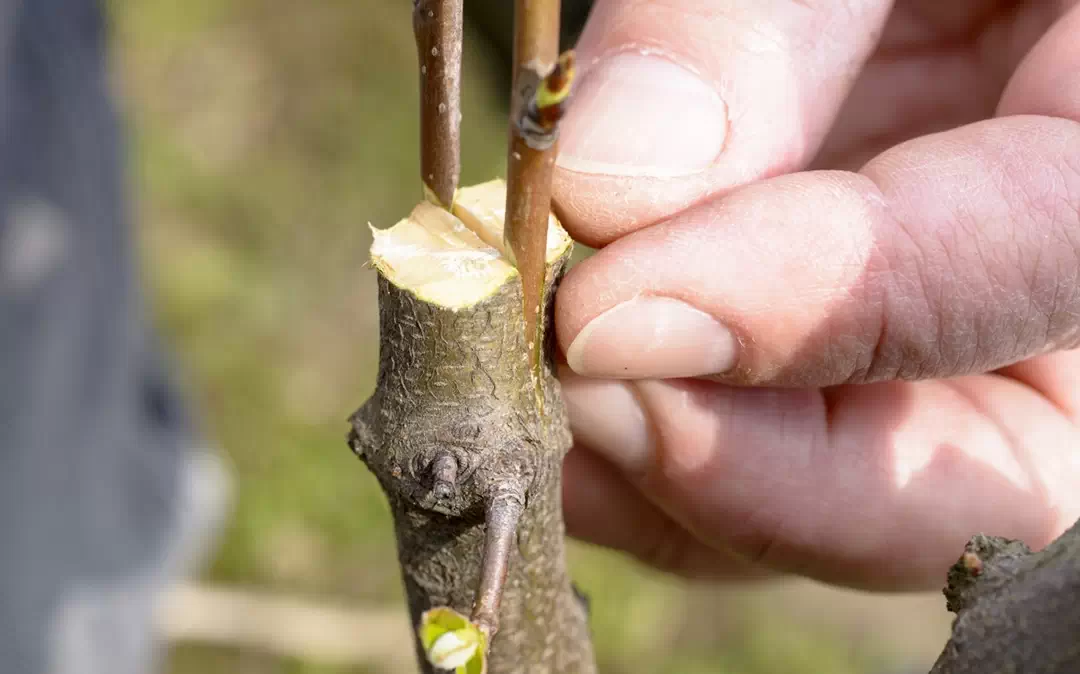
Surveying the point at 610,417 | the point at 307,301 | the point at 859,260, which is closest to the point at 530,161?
the point at 859,260

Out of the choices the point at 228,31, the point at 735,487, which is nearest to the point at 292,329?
the point at 228,31

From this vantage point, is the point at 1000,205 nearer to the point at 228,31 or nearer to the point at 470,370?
the point at 470,370

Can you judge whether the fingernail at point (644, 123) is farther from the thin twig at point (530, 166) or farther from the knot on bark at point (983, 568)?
the knot on bark at point (983, 568)

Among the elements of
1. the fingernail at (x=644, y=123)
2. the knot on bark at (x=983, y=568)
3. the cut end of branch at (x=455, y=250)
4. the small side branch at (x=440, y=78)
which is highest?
the small side branch at (x=440, y=78)

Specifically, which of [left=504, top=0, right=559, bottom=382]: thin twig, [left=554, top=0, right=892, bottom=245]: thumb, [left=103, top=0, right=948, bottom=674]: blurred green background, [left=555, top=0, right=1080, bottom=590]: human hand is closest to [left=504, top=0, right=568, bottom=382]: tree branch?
[left=504, top=0, right=559, bottom=382]: thin twig

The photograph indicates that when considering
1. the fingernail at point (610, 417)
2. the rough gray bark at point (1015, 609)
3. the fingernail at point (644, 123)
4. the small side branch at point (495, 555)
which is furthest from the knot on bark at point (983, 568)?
the fingernail at point (610, 417)

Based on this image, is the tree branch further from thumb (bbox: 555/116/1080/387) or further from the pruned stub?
thumb (bbox: 555/116/1080/387)

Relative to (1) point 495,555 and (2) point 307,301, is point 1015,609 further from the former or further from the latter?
(2) point 307,301

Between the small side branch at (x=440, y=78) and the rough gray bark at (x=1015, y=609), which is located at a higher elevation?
the small side branch at (x=440, y=78)
